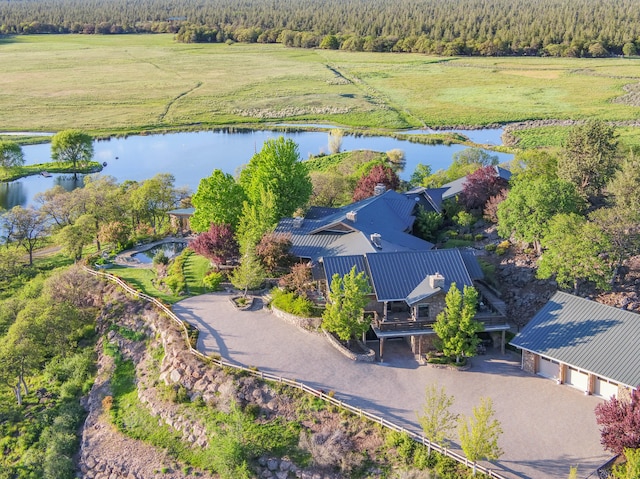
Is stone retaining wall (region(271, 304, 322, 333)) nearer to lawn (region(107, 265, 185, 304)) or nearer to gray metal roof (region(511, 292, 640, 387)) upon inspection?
lawn (region(107, 265, 185, 304))

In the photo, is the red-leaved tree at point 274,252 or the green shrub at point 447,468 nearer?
the green shrub at point 447,468

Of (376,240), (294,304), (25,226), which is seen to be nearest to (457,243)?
(376,240)

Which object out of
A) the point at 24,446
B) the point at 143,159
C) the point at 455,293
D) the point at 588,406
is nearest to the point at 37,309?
the point at 24,446

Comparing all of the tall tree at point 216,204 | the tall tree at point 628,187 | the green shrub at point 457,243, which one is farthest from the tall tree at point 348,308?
the tall tree at point 628,187

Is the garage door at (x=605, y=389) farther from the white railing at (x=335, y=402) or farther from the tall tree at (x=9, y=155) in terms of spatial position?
the tall tree at (x=9, y=155)

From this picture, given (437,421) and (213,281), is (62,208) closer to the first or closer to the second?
(213,281)
